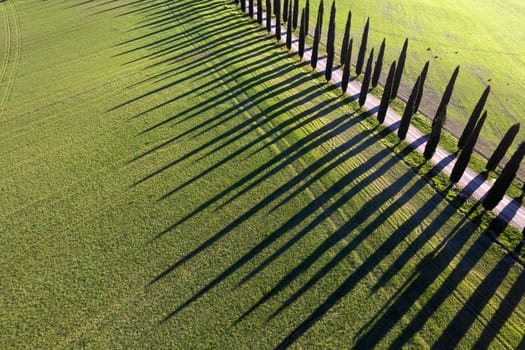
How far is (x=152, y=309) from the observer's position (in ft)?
43.1

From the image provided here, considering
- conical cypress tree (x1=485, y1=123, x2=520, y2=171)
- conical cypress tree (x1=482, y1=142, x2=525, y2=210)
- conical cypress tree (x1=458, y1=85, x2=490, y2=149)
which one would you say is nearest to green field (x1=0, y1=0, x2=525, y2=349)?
conical cypress tree (x1=482, y1=142, x2=525, y2=210)

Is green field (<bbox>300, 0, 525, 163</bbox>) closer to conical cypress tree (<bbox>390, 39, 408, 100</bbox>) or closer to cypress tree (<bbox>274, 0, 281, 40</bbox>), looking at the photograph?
conical cypress tree (<bbox>390, 39, 408, 100</bbox>)

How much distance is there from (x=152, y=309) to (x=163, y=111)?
15124 mm

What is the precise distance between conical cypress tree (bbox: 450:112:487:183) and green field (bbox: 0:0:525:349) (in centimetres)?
143

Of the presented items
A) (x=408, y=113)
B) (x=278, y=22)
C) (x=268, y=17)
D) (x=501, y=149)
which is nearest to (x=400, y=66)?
(x=408, y=113)

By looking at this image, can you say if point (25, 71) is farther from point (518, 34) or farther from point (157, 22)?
point (518, 34)

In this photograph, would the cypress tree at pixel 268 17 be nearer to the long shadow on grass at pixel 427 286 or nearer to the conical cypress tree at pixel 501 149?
the conical cypress tree at pixel 501 149

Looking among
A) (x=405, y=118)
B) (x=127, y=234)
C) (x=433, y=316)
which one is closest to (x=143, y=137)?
(x=127, y=234)

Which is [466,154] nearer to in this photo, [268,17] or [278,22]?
[278,22]

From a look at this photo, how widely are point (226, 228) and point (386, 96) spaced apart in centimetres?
1313

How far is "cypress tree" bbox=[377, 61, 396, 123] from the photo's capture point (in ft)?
63.8

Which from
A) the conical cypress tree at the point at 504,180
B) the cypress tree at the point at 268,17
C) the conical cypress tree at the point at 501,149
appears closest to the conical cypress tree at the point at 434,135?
the conical cypress tree at the point at 501,149

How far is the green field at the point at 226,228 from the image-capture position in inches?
492

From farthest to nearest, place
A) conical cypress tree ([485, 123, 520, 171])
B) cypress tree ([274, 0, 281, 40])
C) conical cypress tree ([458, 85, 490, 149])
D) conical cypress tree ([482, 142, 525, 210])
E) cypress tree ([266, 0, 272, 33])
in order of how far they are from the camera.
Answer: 1. cypress tree ([266, 0, 272, 33])
2. cypress tree ([274, 0, 281, 40])
3. conical cypress tree ([458, 85, 490, 149])
4. conical cypress tree ([485, 123, 520, 171])
5. conical cypress tree ([482, 142, 525, 210])
